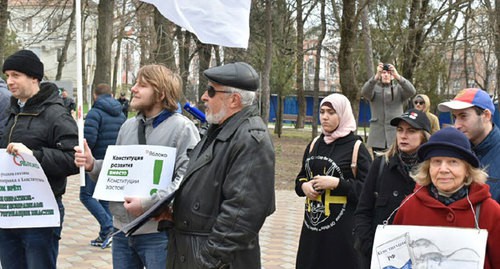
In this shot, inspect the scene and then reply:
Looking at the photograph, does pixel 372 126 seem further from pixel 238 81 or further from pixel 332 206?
pixel 238 81

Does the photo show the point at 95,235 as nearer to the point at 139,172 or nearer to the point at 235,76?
the point at 139,172

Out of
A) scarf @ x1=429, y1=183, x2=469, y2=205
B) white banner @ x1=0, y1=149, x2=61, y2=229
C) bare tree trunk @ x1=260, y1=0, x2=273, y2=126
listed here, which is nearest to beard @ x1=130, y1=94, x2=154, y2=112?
white banner @ x1=0, y1=149, x2=61, y2=229

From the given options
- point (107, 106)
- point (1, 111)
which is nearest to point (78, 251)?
point (107, 106)

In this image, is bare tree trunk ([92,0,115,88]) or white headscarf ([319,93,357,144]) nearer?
white headscarf ([319,93,357,144])

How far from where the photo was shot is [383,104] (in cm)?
901

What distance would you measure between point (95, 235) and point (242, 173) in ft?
18.6

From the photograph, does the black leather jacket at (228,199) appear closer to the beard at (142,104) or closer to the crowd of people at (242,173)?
the crowd of people at (242,173)

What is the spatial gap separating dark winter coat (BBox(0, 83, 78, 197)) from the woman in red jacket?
2368mm

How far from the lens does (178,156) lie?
4094 mm

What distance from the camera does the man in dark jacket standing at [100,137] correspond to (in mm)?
7914

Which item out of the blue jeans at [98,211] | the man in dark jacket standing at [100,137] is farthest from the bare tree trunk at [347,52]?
the blue jeans at [98,211]

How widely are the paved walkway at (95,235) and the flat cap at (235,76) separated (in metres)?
3.96

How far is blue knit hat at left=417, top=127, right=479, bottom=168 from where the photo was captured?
10.3ft

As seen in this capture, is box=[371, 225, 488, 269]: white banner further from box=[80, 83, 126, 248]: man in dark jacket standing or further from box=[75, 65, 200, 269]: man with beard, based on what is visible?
box=[80, 83, 126, 248]: man in dark jacket standing
